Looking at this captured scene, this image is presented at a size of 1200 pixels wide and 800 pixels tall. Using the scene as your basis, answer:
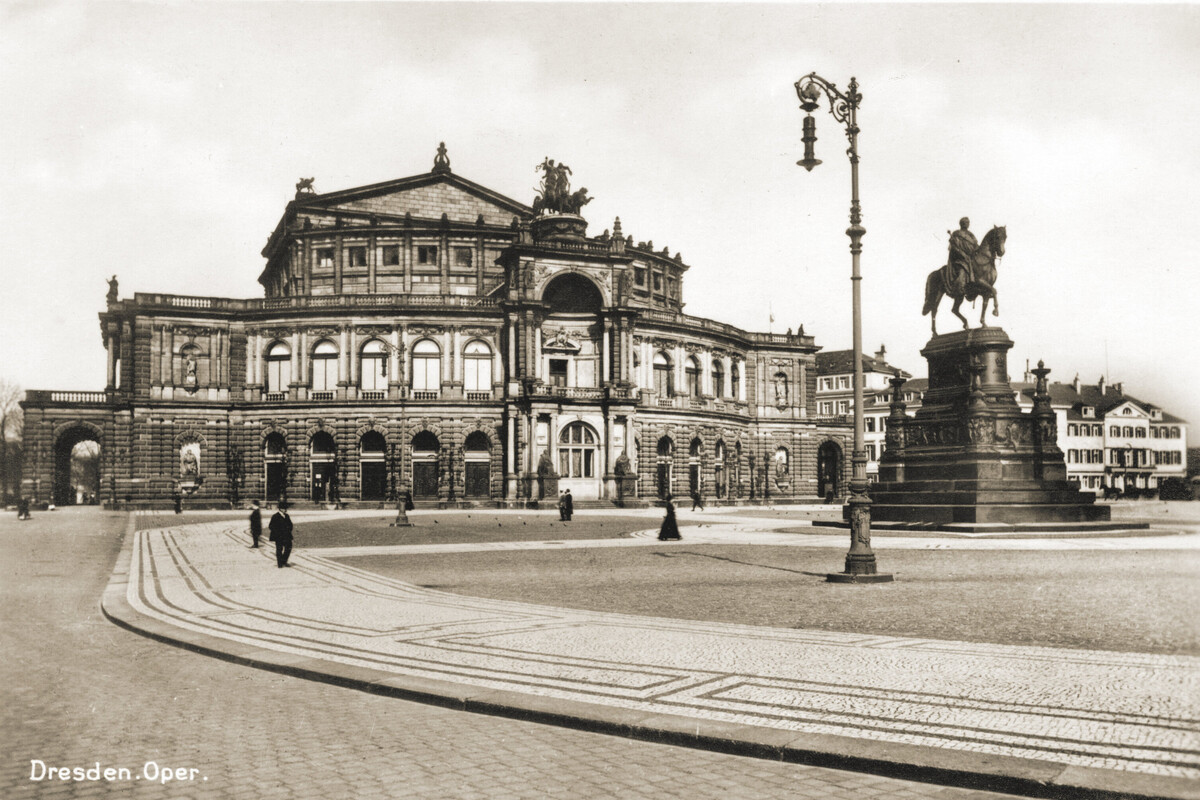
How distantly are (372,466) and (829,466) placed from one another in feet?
142

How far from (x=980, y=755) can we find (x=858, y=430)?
11358 mm

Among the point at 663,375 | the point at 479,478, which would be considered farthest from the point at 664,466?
the point at 479,478

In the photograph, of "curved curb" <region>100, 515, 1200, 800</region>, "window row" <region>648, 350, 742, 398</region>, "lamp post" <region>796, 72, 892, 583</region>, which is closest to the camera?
"curved curb" <region>100, 515, 1200, 800</region>

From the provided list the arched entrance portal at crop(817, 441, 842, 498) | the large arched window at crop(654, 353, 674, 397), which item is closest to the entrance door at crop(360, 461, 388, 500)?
the large arched window at crop(654, 353, 674, 397)

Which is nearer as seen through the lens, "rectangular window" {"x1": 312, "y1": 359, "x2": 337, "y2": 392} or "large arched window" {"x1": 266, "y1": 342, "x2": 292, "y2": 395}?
"rectangular window" {"x1": 312, "y1": 359, "x2": 337, "y2": 392}

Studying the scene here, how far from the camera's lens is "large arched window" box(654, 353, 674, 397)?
72562mm

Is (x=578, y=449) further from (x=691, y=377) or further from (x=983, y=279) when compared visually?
(x=983, y=279)

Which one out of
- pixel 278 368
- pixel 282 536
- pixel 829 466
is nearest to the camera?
pixel 282 536

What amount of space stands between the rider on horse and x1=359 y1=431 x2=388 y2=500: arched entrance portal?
43004 mm

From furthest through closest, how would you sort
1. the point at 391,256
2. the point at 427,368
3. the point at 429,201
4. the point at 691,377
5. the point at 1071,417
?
the point at 1071,417 → the point at 429,201 → the point at 691,377 → the point at 391,256 → the point at 427,368

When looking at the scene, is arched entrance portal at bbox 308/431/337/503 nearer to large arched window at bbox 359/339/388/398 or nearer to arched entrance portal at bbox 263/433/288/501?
arched entrance portal at bbox 263/433/288/501

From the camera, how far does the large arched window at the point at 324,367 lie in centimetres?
6744

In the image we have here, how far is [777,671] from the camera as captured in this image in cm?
905

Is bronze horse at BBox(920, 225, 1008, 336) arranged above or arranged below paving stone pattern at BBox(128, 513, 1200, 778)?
above
